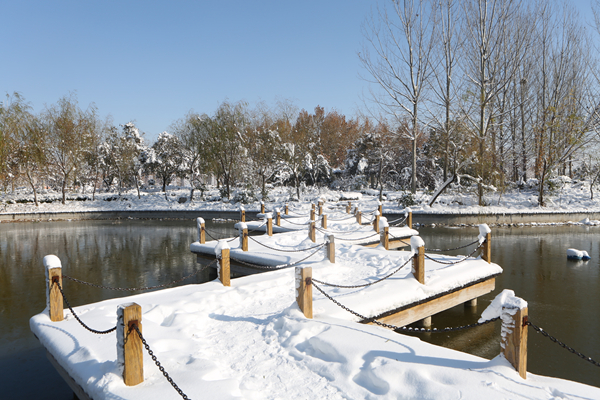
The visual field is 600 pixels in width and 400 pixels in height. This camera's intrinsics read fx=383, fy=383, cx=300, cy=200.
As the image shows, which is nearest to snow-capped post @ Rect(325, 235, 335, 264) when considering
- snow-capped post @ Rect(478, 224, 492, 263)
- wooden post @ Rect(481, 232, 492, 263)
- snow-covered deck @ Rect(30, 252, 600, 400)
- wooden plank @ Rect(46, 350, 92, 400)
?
snow-covered deck @ Rect(30, 252, 600, 400)

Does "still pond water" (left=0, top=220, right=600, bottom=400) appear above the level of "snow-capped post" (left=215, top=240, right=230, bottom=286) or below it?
below

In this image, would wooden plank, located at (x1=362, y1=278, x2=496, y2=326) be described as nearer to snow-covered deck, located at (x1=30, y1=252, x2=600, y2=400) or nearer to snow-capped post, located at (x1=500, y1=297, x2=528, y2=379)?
snow-covered deck, located at (x1=30, y1=252, x2=600, y2=400)

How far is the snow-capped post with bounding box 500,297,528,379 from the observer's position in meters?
3.25

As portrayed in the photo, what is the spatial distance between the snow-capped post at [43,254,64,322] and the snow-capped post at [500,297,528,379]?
5.14 metres

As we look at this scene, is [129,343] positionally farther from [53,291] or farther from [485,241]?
[485,241]

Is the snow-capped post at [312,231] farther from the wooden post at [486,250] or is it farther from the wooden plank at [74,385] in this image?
the wooden plank at [74,385]

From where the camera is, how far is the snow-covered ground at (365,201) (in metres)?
23.5

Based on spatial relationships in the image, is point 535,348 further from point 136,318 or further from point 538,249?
point 538,249

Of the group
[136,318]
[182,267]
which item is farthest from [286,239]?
[136,318]

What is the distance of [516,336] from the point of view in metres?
3.30

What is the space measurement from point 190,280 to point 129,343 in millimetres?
6841

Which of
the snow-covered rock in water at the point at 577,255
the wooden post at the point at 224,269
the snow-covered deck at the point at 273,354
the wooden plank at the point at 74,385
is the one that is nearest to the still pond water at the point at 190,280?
the snow-covered rock in water at the point at 577,255

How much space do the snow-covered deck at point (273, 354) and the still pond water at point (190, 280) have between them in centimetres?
115

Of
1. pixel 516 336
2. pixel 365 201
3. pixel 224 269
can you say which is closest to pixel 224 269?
pixel 224 269
